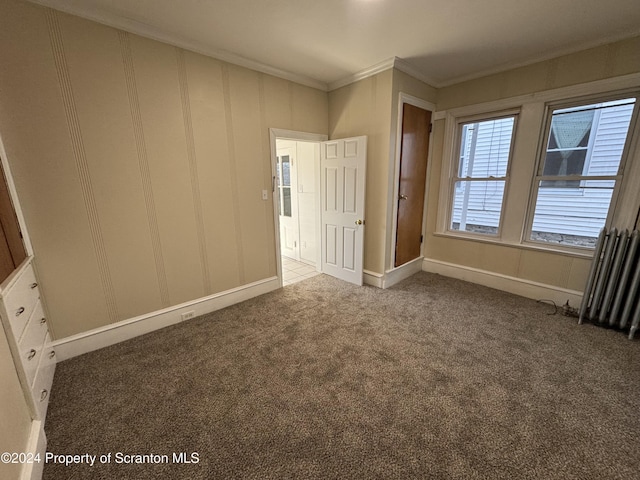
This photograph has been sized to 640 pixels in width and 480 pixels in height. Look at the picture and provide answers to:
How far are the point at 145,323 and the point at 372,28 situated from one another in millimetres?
3248

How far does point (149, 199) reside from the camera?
88.4 inches

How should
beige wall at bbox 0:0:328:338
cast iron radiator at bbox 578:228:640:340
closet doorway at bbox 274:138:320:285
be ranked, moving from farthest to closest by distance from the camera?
1. closet doorway at bbox 274:138:320:285
2. cast iron radiator at bbox 578:228:640:340
3. beige wall at bbox 0:0:328:338

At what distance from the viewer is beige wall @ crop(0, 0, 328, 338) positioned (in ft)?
5.71

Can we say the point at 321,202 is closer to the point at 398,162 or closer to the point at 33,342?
the point at 398,162

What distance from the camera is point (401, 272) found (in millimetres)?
3518

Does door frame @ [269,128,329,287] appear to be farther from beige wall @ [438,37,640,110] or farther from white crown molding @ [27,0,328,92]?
beige wall @ [438,37,640,110]

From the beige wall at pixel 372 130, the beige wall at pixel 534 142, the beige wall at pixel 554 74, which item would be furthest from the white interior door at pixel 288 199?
the beige wall at pixel 554 74

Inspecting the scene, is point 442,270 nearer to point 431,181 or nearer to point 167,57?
point 431,181

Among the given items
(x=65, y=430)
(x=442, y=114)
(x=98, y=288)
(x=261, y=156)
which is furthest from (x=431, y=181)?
(x=65, y=430)

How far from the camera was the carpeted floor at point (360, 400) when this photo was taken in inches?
49.8

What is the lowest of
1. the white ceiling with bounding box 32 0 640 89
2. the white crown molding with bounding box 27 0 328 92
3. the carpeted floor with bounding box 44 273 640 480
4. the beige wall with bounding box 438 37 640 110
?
the carpeted floor with bounding box 44 273 640 480

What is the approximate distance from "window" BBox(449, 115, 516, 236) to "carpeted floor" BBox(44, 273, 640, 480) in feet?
4.28

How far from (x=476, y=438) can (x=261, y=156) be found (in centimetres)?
291

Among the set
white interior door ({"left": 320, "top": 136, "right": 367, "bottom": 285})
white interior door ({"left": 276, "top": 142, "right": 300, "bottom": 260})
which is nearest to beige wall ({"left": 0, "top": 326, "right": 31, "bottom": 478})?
white interior door ({"left": 320, "top": 136, "right": 367, "bottom": 285})
